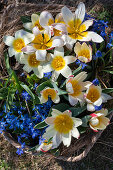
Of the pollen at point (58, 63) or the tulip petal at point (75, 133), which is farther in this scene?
the pollen at point (58, 63)

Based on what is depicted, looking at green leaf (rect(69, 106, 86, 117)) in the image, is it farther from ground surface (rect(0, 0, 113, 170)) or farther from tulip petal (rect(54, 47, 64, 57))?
ground surface (rect(0, 0, 113, 170))

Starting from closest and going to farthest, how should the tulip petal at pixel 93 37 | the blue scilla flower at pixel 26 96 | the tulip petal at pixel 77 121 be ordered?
the tulip petal at pixel 77 121
the tulip petal at pixel 93 37
the blue scilla flower at pixel 26 96

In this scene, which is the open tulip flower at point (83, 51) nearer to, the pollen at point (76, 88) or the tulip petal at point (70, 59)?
the tulip petal at point (70, 59)

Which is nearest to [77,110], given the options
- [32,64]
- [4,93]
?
[32,64]

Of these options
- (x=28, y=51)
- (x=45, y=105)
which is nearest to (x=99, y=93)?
(x=45, y=105)

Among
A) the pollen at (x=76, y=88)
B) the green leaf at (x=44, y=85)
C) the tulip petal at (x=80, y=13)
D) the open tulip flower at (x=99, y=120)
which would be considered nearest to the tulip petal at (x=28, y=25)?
the tulip petal at (x=80, y=13)
